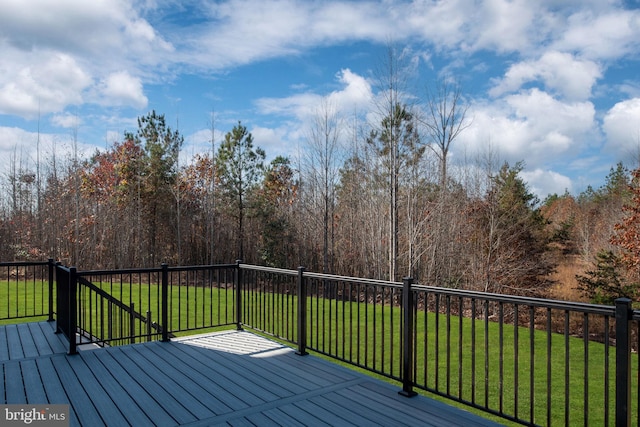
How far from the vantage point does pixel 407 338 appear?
300 cm

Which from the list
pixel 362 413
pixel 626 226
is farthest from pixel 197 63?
pixel 626 226

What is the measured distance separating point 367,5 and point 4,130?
44.7ft

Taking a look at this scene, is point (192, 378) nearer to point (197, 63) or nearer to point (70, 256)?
point (197, 63)

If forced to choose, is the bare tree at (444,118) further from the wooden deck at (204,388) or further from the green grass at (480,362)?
the wooden deck at (204,388)

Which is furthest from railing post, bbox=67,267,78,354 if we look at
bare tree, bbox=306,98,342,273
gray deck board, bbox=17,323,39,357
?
bare tree, bbox=306,98,342,273

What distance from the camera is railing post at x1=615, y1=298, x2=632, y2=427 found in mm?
1932

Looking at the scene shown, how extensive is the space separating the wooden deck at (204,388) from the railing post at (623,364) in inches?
32.6

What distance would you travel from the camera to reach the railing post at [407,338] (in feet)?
9.69

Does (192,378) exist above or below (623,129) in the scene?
below

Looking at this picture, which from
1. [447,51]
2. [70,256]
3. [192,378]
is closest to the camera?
[192,378]

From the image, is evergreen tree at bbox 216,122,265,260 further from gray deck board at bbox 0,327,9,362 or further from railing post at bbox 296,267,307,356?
railing post at bbox 296,267,307,356

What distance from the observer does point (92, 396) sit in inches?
115

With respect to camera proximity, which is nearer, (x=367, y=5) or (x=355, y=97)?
(x=367, y=5)

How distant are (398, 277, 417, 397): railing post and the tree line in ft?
23.0
